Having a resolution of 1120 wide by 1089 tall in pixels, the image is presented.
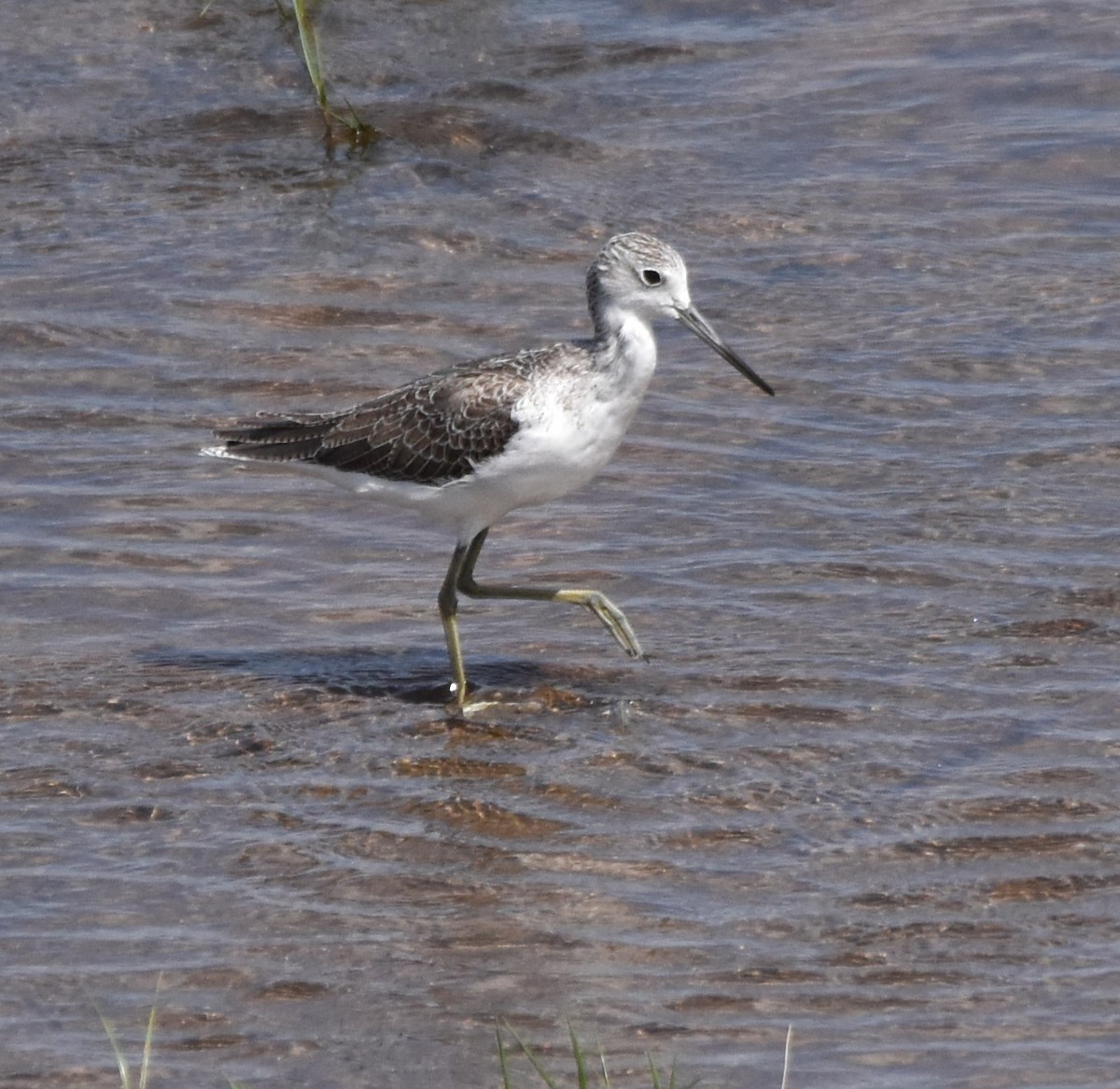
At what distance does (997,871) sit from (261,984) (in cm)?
214

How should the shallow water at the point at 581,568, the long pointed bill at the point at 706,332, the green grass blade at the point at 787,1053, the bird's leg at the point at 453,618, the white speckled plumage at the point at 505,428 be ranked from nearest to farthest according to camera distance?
the green grass blade at the point at 787,1053 → the shallow water at the point at 581,568 → the white speckled plumage at the point at 505,428 → the bird's leg at the point at 453,618 → the long pointed bill at the point at 706,332

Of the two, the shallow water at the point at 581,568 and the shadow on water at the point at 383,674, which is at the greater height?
the shallow water at the point at 581,568

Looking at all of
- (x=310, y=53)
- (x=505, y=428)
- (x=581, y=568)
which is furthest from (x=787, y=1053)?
(x=310, y=53)

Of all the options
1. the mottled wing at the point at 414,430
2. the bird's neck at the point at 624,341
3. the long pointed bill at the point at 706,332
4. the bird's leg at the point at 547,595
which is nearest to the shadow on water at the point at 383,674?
the bird's leg at the point at 547,595

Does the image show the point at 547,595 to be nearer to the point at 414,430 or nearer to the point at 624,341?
the point at 414,430

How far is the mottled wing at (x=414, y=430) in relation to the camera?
7535mm

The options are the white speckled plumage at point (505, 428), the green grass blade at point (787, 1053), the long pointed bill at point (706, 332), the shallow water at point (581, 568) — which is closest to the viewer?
the green grass blade at point (787, 1053)

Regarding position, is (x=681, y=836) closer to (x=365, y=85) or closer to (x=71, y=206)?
(x=71, y=206)

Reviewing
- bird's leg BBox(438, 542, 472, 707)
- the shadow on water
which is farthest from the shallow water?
bird's leg BBox(438, 542, 472, 707)

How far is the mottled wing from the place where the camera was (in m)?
7.54

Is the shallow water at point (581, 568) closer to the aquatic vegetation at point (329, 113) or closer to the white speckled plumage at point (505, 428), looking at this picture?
the aquatic vegetation at point (329, 113)

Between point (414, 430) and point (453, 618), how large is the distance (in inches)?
27.5

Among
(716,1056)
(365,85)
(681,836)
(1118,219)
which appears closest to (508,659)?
(681,836)

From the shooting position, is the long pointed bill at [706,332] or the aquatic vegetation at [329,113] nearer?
the long pointed bill at [706,332]
